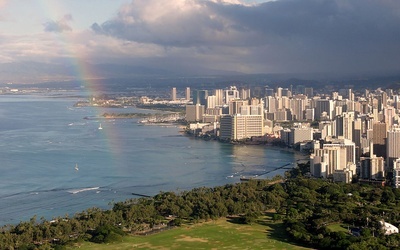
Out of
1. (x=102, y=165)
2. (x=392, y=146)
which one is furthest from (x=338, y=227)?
(x=102, y=165)


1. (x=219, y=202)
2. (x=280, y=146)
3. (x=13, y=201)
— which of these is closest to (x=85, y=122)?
(x=280, y=146)

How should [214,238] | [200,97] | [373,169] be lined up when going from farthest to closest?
[200,97], [373,169], [214,238]

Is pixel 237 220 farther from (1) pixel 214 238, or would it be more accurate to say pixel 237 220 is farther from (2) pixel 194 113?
(2) pixel 194 113

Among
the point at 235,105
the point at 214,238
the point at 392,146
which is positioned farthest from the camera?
the point at 235,105

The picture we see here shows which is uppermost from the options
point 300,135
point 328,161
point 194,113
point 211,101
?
point 211,101

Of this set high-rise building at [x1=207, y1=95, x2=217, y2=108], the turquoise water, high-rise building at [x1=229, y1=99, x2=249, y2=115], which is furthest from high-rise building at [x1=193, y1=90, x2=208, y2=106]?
the turquoise water

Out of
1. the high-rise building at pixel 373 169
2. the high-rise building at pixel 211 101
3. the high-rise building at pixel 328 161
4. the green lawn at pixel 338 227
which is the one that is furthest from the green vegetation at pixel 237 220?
the high-rise building at pixel 211 101

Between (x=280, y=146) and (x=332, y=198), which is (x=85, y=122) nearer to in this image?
(x=280, y=146)

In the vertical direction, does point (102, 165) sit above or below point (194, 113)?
below
